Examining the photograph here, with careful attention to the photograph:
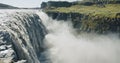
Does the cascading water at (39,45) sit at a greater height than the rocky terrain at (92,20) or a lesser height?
greater

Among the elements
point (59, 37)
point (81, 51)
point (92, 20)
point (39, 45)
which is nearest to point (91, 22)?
point (92, 20)

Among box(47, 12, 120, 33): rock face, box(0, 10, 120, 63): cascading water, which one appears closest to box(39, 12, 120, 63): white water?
box(0, 10, 120, 63): cascading water

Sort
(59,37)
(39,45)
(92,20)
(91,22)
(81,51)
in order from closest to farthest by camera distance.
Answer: (39,45)
(81,51)
(59,37)
(91,22)
(92,20)

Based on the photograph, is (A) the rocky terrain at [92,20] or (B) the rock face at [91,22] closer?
(B) the rock face at [91,22]

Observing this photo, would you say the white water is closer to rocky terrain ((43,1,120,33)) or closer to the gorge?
the gorge

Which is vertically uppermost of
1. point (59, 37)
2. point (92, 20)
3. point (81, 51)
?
point (81, 51)

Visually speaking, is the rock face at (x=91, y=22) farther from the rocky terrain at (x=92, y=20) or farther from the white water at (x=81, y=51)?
the white water at (x=81, y=51)

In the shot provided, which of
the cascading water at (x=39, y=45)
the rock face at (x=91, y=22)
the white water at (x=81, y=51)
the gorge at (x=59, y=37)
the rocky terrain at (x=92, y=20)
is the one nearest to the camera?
the gorge at (x=59, y=37)

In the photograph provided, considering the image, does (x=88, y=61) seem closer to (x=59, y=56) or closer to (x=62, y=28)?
(x=59, y=56)

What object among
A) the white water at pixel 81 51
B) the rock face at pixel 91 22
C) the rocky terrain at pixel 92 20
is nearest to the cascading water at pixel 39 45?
the white water at pixel 81 51

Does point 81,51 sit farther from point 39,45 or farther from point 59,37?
point 59,37
